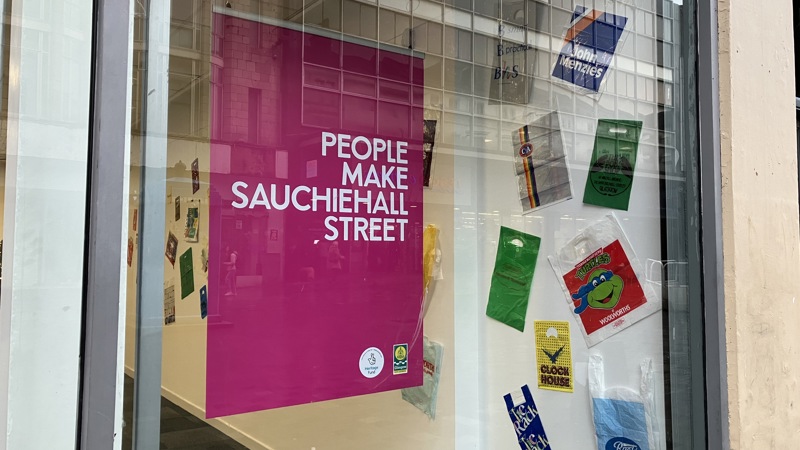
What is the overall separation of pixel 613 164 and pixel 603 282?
17.3 inches

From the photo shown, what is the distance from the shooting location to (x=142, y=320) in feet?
3.84

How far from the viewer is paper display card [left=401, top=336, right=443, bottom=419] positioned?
264 centimetres

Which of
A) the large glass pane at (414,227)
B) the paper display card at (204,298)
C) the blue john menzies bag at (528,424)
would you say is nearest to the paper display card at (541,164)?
the large glass pane at (414,227)

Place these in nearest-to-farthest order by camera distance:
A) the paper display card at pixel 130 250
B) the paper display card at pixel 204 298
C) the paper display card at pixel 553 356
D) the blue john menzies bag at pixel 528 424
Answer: the paper display card at pixel 130 250 → the paper display card at pixel 204 298 → the paper display card at pixel 553 356 → the blue john menzies bag at pixel 528 424

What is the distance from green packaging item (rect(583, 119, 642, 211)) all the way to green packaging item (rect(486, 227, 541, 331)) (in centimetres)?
35

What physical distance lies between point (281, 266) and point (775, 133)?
5.66 feet

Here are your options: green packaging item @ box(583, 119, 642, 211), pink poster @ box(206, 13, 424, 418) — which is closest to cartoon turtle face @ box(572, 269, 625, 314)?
green packaging item @ box(583, 119, 642, 211)

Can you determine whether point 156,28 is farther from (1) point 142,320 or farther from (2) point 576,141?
(2) point 576,141

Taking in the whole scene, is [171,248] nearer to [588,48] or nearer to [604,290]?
[604,290]

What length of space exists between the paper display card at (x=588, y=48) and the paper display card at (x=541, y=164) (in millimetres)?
171

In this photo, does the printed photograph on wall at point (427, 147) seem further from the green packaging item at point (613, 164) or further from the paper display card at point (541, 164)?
the green packaging item at point (613, 164)

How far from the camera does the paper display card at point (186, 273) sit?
165 cm

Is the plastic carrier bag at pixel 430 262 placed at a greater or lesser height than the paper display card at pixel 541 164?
lesser

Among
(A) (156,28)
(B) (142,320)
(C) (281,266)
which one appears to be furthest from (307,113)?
(B) (142,320)
